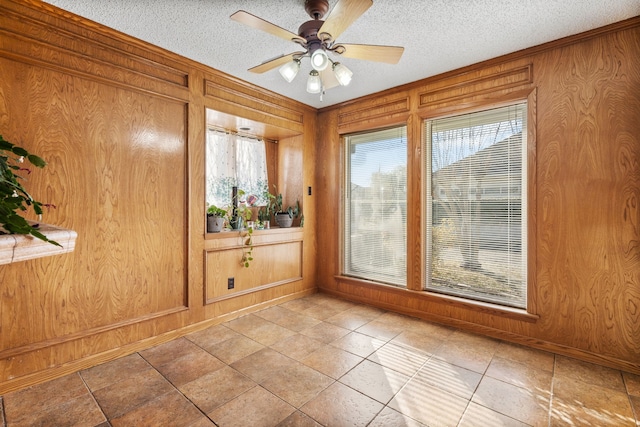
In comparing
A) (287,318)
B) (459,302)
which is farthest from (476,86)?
(287,318)

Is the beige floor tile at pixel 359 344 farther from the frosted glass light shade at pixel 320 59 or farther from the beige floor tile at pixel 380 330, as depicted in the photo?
the frosted glass light shade at pixel 320 59

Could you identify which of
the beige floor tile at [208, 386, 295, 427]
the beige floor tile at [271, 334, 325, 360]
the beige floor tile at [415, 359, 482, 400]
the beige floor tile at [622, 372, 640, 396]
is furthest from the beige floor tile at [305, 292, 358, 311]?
the beige floor tile at [622, 372, 640, 396]

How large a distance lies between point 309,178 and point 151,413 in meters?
3.06

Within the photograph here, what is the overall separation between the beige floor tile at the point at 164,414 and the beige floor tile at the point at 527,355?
234 centimetres

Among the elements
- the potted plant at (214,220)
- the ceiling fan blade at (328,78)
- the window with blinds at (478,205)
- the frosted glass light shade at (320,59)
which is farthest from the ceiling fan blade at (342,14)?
the potted plant at (214,220)

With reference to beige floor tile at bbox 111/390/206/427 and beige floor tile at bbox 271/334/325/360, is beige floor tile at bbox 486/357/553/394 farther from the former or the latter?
beige floor tile at bbox 111/390/206/427

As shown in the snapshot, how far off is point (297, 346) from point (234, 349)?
536mm

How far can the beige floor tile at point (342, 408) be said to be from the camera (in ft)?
5.81

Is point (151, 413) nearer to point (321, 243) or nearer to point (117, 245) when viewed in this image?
point (117, 245)

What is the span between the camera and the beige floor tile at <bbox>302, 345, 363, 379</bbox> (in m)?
2.29

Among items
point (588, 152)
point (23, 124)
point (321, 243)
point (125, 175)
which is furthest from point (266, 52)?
point (588, 152)

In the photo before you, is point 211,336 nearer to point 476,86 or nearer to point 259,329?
point 259,329

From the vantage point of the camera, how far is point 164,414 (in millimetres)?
1816

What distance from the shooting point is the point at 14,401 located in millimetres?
1927
